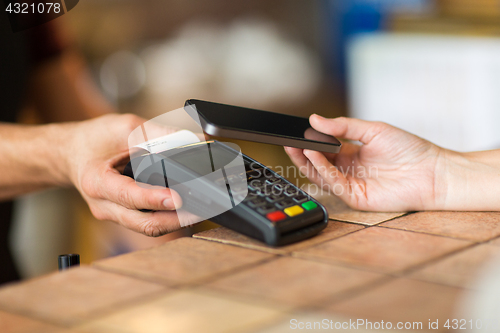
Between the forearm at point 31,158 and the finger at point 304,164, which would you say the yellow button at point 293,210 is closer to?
the finger at point 304,164

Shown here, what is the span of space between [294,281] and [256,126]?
0.76 feet

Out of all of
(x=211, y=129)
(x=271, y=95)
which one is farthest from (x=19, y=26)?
(x=271, y=95)

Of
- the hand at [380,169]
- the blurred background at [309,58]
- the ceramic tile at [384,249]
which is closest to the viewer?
the ceramic tile at [384,249]

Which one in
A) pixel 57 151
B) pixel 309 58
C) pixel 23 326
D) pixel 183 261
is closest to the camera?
pixel 23 326

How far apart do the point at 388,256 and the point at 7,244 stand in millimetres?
1015

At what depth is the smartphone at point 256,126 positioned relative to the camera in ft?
1.74

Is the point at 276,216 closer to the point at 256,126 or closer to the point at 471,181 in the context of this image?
the point at 256,126

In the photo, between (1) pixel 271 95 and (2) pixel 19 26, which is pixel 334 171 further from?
(1) pixel 271 95

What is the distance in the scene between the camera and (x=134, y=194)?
2.01 ft

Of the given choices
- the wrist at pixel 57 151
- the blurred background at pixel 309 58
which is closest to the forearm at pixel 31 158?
the wrist at pixel 57 151

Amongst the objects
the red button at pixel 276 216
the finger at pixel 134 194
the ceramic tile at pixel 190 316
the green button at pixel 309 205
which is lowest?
the ceramic tile at pixel 190 316

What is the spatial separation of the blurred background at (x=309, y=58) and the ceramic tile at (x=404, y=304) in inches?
76.1

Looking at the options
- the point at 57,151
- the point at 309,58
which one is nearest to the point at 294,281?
the point at 57,151

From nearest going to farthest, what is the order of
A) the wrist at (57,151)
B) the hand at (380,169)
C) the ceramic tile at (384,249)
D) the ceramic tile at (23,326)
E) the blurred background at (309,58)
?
the ceramic tile at (23,326), the ceramic tile at (384,249), the hand at (380,169), the wrist at (57,151), the blurred background at (309,58)
